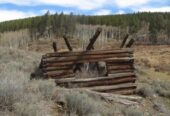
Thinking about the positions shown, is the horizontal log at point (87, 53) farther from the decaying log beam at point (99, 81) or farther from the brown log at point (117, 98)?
the brown log at point (117, 98)

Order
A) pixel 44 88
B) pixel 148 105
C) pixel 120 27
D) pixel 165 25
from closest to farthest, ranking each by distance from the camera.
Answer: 1. pixel 44 88
2. pixel 148 105
3. pixel 165 25
4. pixel 120 27

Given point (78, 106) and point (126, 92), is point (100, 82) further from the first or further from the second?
point (78, 106)

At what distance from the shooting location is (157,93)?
52.5 feet

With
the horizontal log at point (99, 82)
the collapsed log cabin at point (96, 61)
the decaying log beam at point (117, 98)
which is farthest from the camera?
the collapsed log cabin at point (96, 61)

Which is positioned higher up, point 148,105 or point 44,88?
point 44,88

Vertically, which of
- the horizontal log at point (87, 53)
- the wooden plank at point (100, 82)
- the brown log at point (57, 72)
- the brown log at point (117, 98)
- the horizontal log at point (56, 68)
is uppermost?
the horizontal log at point (87, 53)

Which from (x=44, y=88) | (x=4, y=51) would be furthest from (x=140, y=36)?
(x=44, y=88)

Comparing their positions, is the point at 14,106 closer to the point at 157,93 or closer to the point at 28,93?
the point at 28,93

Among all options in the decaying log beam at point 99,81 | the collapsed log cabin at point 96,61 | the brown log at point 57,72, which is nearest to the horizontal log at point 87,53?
the collapsed log cabin at point 96,61

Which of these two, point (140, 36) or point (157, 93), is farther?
point (140, 36)

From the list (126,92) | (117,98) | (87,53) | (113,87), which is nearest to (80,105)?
(117,98)

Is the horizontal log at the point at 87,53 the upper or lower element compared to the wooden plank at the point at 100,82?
Answer: upper

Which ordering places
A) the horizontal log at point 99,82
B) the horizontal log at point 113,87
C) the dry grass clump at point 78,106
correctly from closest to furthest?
the dry grass clump at point 78,106 < the horizontal log at point 99,82 < the horizontal log at point 113,87

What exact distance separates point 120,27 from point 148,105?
292ft
